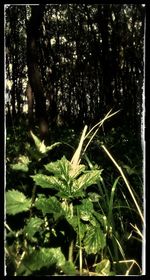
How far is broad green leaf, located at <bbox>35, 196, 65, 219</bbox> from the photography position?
2.89 feet

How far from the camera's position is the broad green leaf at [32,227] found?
88 centimetres

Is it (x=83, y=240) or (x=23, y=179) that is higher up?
(x=23, y=179)

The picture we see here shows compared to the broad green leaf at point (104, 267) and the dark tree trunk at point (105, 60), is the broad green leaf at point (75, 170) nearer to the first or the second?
the broad green leaf at point (104, 267)

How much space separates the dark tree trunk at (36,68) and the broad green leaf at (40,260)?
1.26 feet

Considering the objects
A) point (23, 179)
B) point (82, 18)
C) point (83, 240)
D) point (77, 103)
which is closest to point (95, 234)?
point (83, 240)

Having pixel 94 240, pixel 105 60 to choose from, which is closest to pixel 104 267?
pixel 94 240

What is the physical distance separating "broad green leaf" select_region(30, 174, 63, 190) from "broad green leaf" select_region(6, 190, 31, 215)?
58mm

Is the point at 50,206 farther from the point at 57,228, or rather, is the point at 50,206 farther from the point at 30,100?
the point at 30,100

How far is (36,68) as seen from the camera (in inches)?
44.7

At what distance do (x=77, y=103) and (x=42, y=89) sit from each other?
222 millimetres

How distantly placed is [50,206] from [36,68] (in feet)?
1.58

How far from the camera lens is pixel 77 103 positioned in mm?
1342

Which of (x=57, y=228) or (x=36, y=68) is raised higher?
(x=36, y=68)
